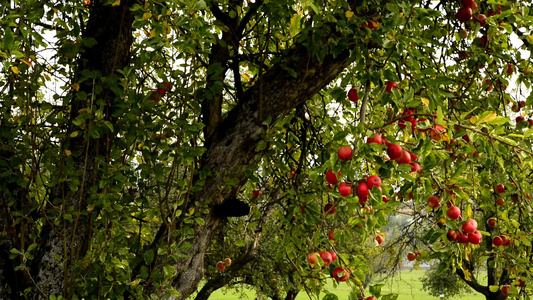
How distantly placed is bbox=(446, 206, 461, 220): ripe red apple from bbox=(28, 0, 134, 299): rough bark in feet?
6.67

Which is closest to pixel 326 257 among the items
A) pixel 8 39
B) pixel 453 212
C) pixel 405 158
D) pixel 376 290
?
pixel 376 290

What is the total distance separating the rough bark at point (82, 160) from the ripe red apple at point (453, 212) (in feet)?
6.67

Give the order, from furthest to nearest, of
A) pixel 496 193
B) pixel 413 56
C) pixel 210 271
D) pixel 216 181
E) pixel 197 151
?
pixel 210 271 < pixel 496 193 < pixel 216 181 < pixel 197 151 < pixel 413 56

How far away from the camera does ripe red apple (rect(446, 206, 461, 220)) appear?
2471mm

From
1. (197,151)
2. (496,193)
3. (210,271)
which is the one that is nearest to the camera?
(197,151)

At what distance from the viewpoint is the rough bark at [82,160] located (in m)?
2.89

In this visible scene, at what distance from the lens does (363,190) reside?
2.14 m

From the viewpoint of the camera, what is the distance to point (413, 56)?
2.31 meters

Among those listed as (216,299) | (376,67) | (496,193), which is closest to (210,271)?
(496,193)

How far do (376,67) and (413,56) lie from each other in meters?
0.33

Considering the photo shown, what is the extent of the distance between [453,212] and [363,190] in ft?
2.20

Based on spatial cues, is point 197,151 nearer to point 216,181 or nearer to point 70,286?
point 216,181

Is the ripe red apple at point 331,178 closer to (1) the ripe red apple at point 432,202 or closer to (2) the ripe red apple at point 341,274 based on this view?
(2) the ripe red apple at point 341,274

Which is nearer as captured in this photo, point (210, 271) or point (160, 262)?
point (160, 262)
